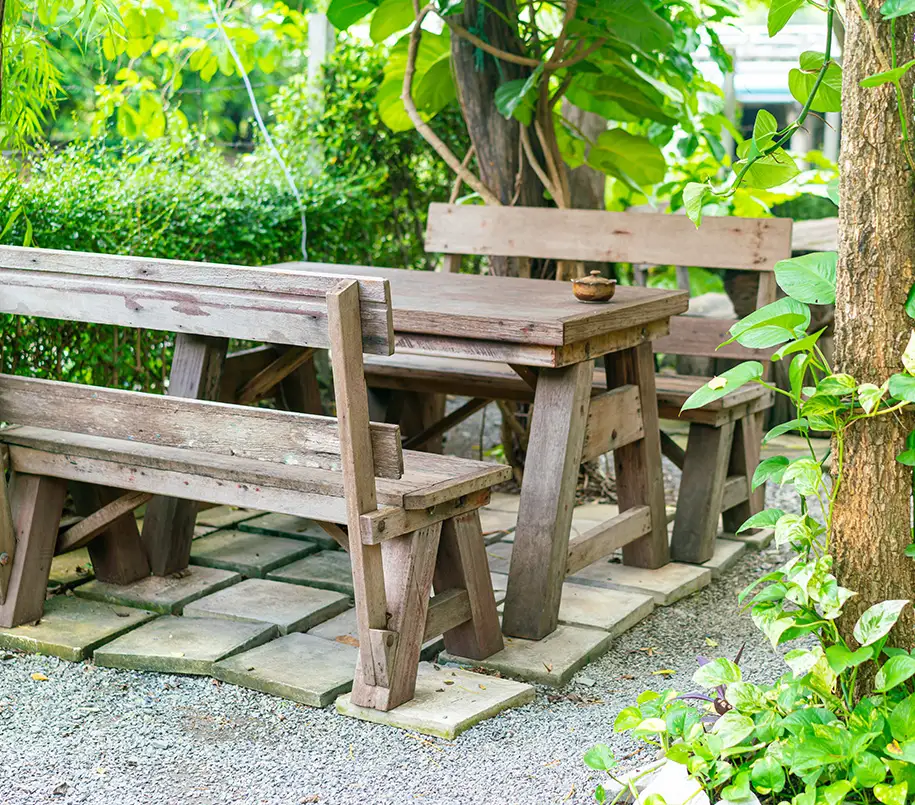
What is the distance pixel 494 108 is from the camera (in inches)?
182

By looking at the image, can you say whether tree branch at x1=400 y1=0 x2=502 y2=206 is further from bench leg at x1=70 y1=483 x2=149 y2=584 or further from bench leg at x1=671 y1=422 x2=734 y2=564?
bench leg at x1=70 y1=483 x2=149 y2=584

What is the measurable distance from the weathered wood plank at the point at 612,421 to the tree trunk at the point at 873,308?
4.04ft

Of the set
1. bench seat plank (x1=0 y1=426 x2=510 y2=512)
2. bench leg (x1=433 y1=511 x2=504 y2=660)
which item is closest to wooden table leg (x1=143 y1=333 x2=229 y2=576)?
bench seat plank (x1=0 y1=426 x2=510 y2=512)

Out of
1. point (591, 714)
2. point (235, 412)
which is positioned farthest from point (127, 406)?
point (591, 714)

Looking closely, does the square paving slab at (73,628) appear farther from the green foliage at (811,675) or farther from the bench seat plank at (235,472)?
the green foliage at (811,675)

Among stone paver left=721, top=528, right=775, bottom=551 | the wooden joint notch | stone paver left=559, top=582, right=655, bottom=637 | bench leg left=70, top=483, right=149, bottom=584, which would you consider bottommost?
stone paver left=721, top=528, right=775, bottom=551

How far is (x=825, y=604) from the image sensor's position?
1.99 meters

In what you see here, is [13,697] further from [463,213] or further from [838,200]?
[463,213]

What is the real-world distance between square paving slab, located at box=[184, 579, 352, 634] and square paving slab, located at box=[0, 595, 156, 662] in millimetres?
178

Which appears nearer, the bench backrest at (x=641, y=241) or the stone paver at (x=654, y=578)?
the stone paver at (x=654, y=578)

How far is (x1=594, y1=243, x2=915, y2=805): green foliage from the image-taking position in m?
→ 1.93

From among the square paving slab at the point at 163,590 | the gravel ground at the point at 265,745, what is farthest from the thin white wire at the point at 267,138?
the gravel ground at the point at 265,745

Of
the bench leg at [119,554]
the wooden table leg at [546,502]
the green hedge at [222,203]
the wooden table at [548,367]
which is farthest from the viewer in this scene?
the green hedge at [222,203]

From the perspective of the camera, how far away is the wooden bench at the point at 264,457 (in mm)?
2514
